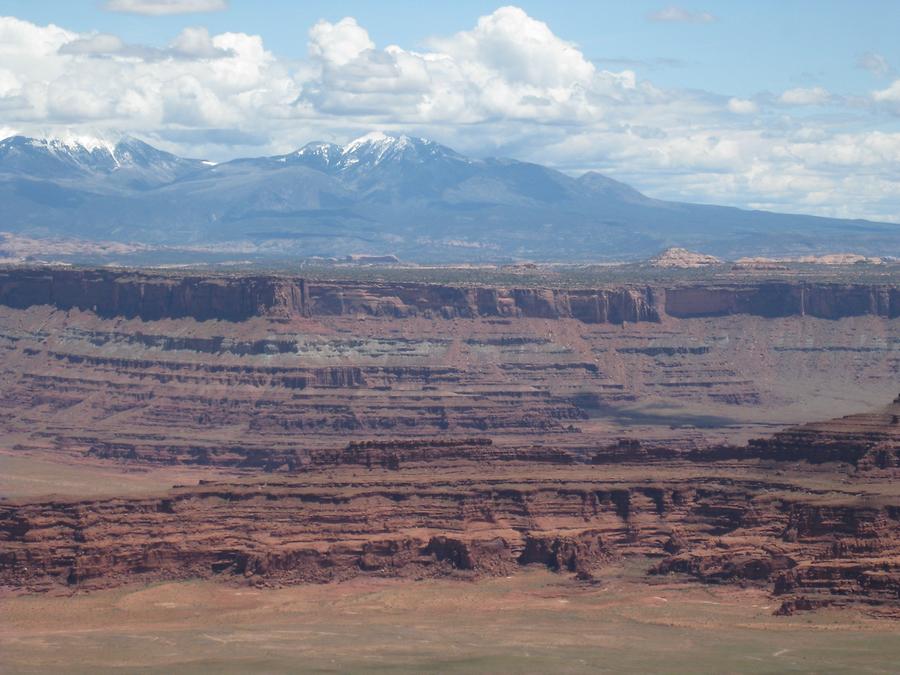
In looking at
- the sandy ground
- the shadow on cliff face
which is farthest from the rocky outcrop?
the shadow on cliff face

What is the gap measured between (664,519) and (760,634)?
1957cm

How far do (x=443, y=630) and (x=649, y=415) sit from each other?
9446 cm

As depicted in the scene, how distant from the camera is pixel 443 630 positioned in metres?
99.2

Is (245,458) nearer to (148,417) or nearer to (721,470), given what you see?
(148,417)

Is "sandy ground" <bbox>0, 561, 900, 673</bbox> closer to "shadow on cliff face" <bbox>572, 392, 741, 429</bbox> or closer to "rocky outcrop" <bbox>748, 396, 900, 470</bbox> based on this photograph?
"rocky outcrop" <bbox>748, 396, 900, 470</bbox>

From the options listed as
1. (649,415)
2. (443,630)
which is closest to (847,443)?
(443,630)

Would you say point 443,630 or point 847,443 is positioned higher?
point 847,443

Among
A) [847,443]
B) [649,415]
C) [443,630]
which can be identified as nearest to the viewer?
[443,630]

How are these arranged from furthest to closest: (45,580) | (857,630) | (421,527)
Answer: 1. (421,527)
2. (45,580)
3. (857,630)

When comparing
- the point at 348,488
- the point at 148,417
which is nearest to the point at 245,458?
the point at 148,417

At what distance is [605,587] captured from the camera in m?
109

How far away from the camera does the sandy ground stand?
9112cm

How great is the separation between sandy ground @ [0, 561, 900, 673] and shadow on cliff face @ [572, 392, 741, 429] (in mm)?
74748

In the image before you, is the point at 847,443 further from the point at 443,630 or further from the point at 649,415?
the point at 649,415
